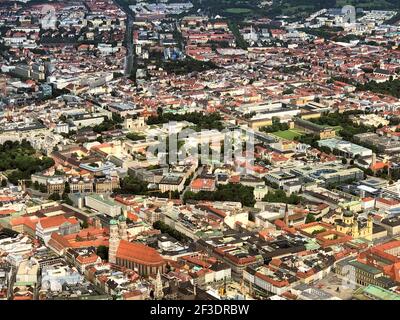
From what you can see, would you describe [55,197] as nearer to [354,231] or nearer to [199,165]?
[199,165]

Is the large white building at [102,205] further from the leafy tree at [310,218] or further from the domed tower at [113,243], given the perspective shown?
the leafy tree at [310,218]

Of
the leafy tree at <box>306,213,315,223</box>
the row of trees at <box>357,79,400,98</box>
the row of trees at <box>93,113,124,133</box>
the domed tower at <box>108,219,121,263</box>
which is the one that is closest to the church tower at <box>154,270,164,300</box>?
the domed tower at <box>108,219,121,263</box>

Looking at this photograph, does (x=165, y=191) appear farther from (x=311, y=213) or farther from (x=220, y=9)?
(x=220, y=9)

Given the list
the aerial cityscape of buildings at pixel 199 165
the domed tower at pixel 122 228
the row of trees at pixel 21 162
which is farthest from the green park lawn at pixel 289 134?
the domed tower at pixel 122 228

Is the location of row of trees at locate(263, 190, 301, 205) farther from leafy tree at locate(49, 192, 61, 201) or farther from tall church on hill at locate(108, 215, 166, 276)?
leafy tree at locate(49, 192, 61, 201)

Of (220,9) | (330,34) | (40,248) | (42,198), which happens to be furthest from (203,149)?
(220,9)
